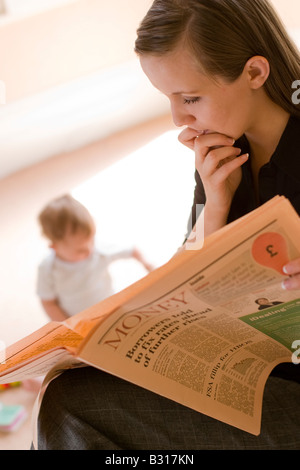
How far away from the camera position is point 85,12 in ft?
6.48

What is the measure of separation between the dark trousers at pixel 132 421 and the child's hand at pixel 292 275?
197 millimetres

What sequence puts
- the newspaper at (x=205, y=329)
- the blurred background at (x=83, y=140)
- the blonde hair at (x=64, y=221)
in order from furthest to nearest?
1. the blurred background at (x=83, y=140)
2. the blonde hair at (x=64, y=221)
3. the newspaper at (x=205, y=329)

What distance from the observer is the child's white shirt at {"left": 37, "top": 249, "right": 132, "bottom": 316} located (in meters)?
1.63

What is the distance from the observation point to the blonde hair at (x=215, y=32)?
73cm

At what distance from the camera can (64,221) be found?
5.20 feet

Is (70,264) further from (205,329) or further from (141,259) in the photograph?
(205,329)

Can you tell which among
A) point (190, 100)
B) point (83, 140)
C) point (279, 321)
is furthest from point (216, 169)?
point (83, 140)

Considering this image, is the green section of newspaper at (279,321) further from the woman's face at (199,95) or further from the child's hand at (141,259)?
the child's hand at (141,259)

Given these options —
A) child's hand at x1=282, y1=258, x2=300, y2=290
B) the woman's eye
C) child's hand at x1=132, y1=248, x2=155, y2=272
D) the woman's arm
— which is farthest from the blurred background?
child's hand at x1=282, y1=258, x2=300, y2=290

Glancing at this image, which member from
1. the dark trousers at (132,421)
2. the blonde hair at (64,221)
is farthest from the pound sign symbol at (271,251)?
the blonde hair at (64,221)

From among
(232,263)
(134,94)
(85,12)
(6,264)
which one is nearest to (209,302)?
(232,263)
